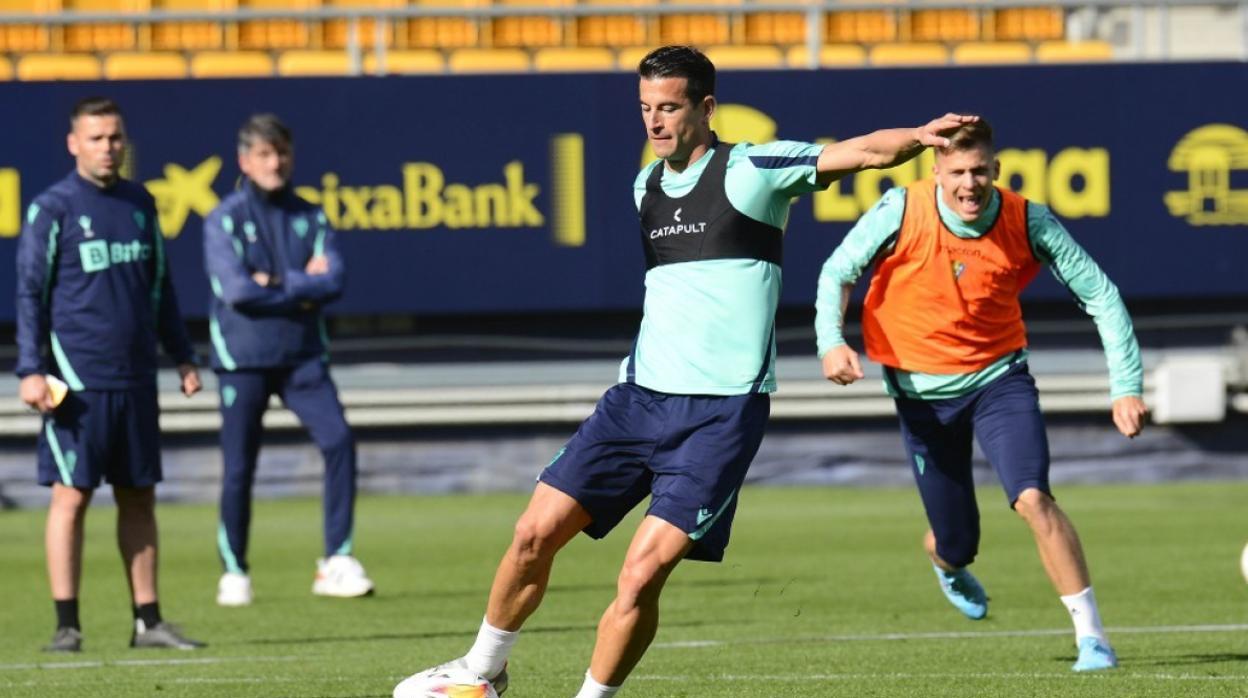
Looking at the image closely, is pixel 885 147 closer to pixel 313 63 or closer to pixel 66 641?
pixel 66 641

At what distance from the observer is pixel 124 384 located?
9172 millimetres

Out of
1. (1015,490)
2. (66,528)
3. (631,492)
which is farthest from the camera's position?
(66,528)

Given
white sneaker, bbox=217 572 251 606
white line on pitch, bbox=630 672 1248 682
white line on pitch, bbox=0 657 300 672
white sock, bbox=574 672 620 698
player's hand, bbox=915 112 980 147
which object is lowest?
white sneaker, bbox=217 572 251 606

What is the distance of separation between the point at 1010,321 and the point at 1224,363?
8963 mm

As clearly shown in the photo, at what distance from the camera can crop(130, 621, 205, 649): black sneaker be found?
908 centimetres

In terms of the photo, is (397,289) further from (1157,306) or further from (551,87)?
(1157,306)

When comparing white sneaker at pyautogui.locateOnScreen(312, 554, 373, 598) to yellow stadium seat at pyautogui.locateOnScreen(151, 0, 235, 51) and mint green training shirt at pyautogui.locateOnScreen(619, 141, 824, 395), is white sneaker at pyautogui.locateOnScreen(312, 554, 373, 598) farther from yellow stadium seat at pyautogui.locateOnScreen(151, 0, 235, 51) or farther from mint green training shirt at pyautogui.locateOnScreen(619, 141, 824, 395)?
yellow stadium seat at pyautogui.locateOnScreen(151, 0, 235, 51)

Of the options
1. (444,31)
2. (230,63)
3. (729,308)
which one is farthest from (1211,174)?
(729,308)

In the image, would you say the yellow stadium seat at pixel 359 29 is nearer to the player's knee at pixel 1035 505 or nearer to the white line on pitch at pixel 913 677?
the player's knee at pixel 1035 505

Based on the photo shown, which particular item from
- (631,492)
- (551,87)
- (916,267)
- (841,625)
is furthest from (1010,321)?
(551,87)

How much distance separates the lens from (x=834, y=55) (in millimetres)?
18250

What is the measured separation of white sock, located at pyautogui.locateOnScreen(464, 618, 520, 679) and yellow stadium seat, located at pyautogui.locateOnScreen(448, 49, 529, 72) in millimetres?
11778

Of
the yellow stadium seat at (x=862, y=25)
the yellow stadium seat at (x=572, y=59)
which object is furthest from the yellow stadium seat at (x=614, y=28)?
the yellow stadium seat at (x=862, y=25)

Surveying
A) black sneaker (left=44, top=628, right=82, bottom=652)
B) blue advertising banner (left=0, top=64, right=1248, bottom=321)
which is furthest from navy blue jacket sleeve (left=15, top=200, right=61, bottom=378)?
blue advertising banner (left=0, top=64, right=1248, bottom=321)
